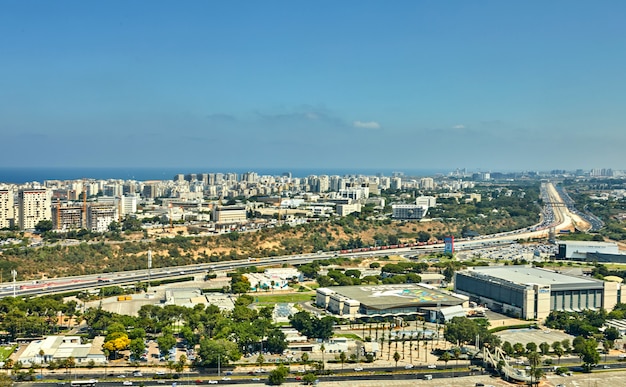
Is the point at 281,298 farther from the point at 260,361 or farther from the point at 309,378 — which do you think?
the point at 309,378

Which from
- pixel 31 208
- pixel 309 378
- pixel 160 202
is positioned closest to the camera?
pixel 309 378

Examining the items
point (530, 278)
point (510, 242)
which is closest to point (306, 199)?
point (510, 242)

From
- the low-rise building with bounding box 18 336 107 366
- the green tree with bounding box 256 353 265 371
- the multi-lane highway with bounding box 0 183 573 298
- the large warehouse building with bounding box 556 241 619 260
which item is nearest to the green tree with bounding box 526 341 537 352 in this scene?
the green tree with bounding box 256 353 265 371

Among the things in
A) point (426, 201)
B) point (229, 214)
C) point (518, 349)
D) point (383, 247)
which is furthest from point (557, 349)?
point (426, 201)

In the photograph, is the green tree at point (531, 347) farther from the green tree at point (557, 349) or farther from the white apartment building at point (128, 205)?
the white apartment building at point (128, 205)

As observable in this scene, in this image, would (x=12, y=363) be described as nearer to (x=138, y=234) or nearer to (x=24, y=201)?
(x=138, y=234)

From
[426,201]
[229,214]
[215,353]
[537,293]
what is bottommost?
[215,353]
